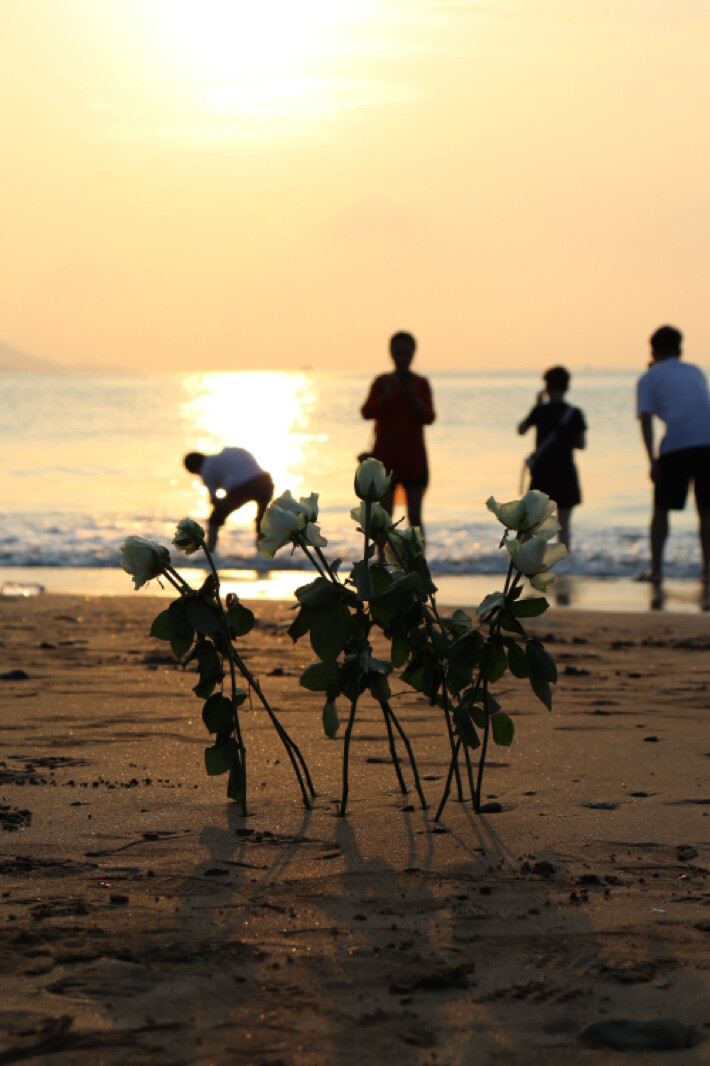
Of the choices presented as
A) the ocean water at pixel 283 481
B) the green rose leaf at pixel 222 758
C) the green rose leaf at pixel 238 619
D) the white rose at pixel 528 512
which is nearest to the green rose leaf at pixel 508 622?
→ the white rose at pixel 528 512

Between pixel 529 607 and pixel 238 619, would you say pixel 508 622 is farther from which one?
pixel 238 619

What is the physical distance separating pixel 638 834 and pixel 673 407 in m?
6.10

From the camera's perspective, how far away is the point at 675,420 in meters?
8.74

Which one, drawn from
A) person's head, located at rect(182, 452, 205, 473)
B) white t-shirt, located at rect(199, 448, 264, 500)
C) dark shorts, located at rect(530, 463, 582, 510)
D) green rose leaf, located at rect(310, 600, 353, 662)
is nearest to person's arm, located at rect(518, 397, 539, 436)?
dark shorts, located at rect(530, 463, 582, 510)

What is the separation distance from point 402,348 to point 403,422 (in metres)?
0.60

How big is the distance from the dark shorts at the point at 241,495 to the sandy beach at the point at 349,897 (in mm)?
5534

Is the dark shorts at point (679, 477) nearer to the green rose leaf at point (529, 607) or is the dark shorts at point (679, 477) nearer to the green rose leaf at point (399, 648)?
the green rose leaf at point (399, 648)

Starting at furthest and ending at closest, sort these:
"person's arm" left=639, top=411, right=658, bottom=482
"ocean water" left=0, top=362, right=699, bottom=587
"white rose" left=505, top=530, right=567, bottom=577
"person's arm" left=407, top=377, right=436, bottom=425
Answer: "ocean water" left=0, top=362, right=699, bottom=587, "person's arm" left=407, top=377, right=436, bottom=425, "person's arm" left=639, top=411, right=658, bottom=482, "white rose" left=505, top=530, right=567, bottom=577

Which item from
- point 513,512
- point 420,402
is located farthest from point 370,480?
point 420,402

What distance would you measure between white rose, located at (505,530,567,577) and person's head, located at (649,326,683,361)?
21.3 feet

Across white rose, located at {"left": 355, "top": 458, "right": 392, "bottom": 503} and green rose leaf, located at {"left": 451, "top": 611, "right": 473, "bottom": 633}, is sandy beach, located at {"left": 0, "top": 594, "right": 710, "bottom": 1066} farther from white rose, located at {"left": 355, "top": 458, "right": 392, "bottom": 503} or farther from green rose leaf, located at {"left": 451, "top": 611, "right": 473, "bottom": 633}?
white rose, located at {"left": 355, "top": 458, "right": 392, "bottom": 503}

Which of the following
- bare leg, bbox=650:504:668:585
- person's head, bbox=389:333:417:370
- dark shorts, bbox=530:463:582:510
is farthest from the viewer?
dark shorts, bbox=530:463:582:510

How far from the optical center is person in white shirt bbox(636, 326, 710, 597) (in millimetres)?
8719

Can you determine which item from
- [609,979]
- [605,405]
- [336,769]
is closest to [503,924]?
[609,979]
